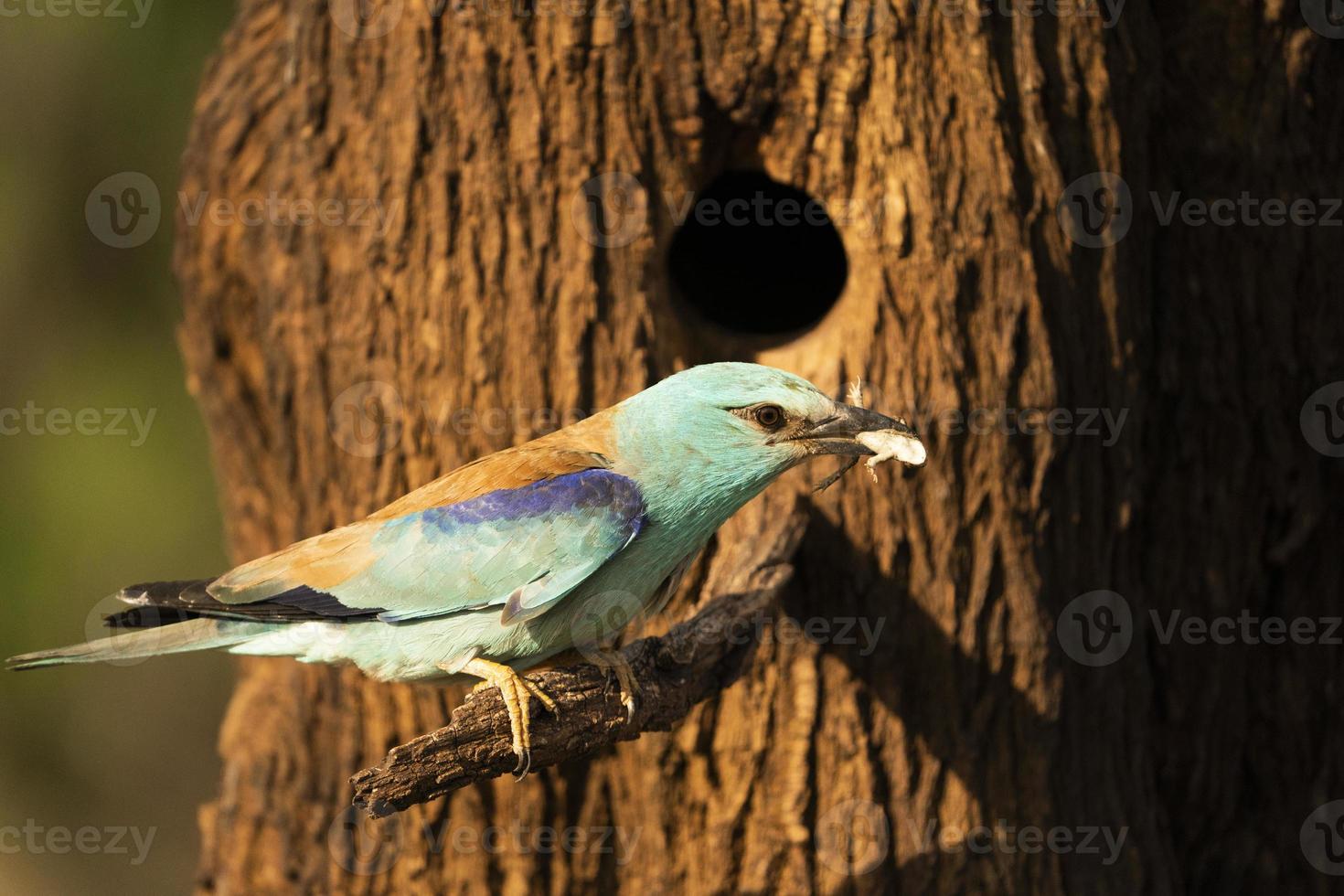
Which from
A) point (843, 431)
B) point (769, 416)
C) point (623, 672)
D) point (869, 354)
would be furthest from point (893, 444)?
point (869, 354)

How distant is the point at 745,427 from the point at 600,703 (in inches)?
36.7

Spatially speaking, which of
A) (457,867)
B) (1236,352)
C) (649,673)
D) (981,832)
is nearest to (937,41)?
(1236,352)

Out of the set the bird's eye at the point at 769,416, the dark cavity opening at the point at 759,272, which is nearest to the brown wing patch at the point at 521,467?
the bird's eye at the point at 769,416

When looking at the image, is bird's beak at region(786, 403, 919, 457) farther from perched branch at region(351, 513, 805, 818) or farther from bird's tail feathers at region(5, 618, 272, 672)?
bird's tail feathers at region(5, 618, 272, 672)

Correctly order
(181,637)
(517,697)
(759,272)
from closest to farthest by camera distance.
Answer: (517,697)
(181,637)
(759,272)

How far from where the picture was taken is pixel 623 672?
3.92m

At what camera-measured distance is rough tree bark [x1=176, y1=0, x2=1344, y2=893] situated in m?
4.97

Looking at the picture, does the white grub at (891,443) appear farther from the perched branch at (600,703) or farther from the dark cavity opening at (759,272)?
the dark cavity opening at (759,272)

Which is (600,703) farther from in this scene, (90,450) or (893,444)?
(90,450)

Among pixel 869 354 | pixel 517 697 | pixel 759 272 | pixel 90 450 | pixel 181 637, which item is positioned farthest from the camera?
pixel 90 450

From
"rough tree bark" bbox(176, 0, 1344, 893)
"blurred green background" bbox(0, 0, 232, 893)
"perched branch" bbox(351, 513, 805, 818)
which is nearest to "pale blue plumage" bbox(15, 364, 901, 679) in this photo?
"perched branch" bbox(351, 513, 805, 818)

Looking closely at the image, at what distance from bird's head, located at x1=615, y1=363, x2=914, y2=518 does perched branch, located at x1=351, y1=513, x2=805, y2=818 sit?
0.56 meters

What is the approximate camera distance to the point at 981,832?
16.8 feet

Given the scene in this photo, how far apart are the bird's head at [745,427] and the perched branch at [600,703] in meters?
0.56
